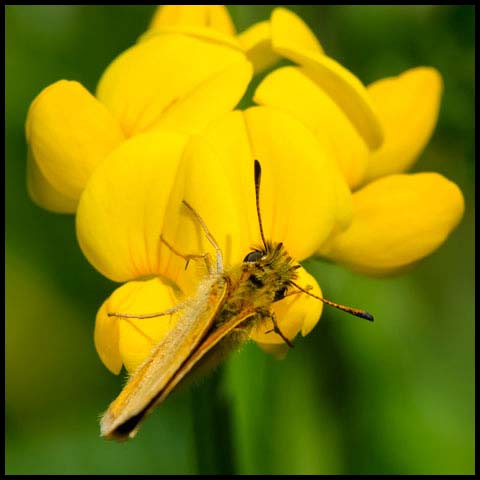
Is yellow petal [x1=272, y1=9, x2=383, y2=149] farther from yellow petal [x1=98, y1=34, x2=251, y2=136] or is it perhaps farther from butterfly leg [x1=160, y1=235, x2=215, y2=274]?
butterfly leg [x1=160, y1=235, x2=215, y2=274]

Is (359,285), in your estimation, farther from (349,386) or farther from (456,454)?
(456,454)

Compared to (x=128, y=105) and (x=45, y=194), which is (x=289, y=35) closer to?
(x=128, y=105)

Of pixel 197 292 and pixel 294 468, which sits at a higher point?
pixel 197 292

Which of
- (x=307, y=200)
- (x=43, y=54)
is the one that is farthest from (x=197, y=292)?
(x=43, y=54)

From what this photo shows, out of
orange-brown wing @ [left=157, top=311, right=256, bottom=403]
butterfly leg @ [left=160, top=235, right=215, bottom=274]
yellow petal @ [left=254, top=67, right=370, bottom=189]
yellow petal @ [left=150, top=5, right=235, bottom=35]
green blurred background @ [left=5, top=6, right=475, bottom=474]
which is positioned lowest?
green blurred background @ [left=5, top=6, right=475, bottom=474]

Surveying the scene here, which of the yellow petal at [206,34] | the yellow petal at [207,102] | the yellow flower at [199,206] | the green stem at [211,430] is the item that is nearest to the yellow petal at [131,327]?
the yellow flower at [199,206]

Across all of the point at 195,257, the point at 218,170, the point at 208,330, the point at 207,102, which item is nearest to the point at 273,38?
the point at 207,102

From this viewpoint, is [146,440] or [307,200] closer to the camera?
[307,200]

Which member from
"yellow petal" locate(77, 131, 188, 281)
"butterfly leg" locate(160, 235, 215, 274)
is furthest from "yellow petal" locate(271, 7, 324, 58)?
"butterfly leg" locate(160, 235, 215, 274)
